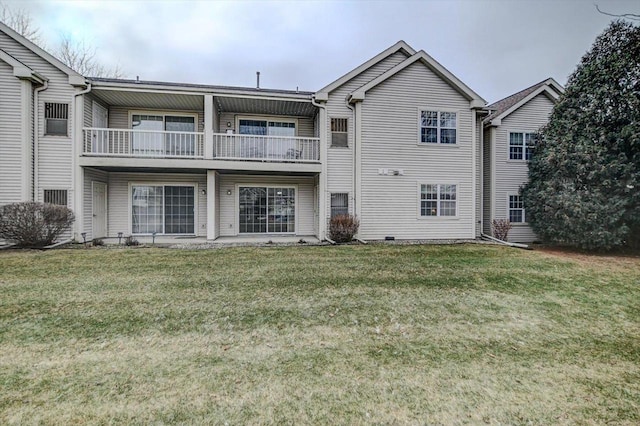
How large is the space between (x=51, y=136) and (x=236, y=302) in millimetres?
10877

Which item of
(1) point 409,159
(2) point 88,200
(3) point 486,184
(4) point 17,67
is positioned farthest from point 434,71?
(4) point 17,67

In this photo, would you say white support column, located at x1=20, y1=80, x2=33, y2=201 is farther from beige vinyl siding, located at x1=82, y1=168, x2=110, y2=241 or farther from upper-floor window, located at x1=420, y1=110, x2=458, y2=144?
upper-floor window, located at x1=420, y1=110, x2=458, y2=144

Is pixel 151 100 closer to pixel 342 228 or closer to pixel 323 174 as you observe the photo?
pixel 323 174

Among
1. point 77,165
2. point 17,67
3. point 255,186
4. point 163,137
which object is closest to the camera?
point 17,67

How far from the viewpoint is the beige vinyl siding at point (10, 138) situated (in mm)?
10555

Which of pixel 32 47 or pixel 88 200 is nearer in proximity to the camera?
pixel 32 47

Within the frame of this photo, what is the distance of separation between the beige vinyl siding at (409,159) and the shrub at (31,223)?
34.9 ft

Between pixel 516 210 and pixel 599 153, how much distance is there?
4.30 m

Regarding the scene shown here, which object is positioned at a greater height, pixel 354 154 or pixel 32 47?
pixel 32 47

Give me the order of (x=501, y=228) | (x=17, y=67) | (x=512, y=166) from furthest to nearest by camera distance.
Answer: (x=512, y=166), (x=501, y=228), (x=17, y=67)

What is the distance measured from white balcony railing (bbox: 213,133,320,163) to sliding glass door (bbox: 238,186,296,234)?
184cm

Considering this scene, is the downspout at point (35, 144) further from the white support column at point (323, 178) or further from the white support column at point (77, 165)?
the white support column at point (323, 178)

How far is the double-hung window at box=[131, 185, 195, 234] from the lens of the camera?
13.3m

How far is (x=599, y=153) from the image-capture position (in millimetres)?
10609
